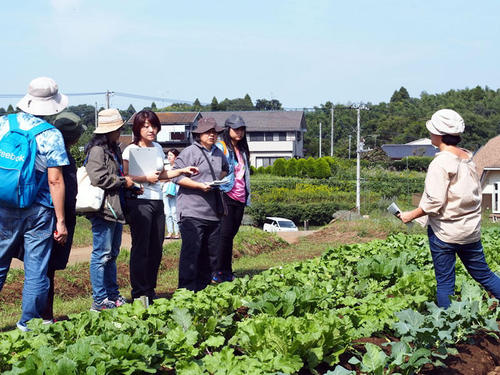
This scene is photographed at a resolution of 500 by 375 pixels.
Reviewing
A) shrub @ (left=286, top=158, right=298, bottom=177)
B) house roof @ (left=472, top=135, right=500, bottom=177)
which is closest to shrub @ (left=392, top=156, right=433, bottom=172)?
shrub @ (left=286, top=158, right=298, bottom=177)

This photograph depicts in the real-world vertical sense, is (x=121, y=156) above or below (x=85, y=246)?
above

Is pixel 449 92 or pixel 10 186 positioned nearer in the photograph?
pixel 10 186

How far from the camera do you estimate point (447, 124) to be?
5613mm

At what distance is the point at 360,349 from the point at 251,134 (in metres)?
75.4

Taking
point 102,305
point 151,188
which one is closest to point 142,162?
point 151,188

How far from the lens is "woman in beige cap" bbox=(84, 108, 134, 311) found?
6.28 metres

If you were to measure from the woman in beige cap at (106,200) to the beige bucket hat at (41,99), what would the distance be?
3.11ft

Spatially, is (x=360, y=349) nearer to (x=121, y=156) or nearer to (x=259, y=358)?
(x=259, y=358)

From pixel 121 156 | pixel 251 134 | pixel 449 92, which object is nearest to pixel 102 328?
pixel 121 156

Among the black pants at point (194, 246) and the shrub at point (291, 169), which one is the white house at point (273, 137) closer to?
the shrub at point (291, 169)

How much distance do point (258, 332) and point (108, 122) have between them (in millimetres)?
2944

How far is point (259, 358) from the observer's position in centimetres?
393

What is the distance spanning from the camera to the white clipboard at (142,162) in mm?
6562

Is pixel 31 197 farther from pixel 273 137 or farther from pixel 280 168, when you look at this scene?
pixel 273 137
